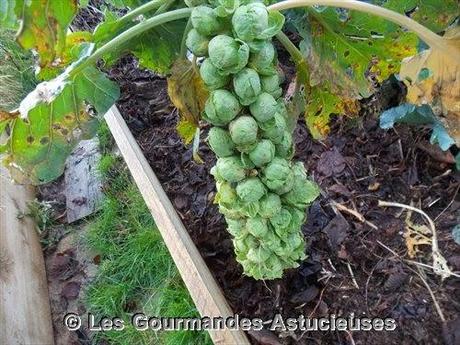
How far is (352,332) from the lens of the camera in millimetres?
1341

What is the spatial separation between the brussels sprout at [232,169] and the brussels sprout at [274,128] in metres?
0.08

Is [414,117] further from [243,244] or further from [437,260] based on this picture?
[243,244]

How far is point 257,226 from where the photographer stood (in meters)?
1.08

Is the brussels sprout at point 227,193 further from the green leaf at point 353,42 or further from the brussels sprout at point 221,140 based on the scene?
the green leaf at point 353,42

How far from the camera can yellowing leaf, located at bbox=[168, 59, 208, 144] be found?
1160 millimetres

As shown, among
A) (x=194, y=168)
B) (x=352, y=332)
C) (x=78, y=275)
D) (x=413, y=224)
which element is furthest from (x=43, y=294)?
(x=413, y=224)

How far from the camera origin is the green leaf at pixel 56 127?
3.72ft

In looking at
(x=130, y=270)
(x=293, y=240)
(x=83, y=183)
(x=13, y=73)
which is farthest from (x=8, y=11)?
(x=13, y=73)

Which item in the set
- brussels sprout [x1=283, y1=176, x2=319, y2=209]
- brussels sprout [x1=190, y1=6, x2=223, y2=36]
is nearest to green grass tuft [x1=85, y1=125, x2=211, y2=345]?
brussels sprout [x1=283, y1=176, x2=319, y2=209]

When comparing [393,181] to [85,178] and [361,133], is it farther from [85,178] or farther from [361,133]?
[85,178]

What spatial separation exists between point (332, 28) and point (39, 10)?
2.11ft

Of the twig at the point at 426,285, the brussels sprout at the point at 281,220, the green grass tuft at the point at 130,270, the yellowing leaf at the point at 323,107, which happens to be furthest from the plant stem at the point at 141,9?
the green grass tuft at the point at 130,270

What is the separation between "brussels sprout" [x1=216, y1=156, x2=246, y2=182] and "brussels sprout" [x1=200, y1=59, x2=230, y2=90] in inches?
5.9

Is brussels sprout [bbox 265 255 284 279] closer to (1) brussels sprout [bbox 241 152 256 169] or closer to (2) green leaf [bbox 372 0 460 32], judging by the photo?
(1) brussels sprout [bbox 241 152 256 169]
